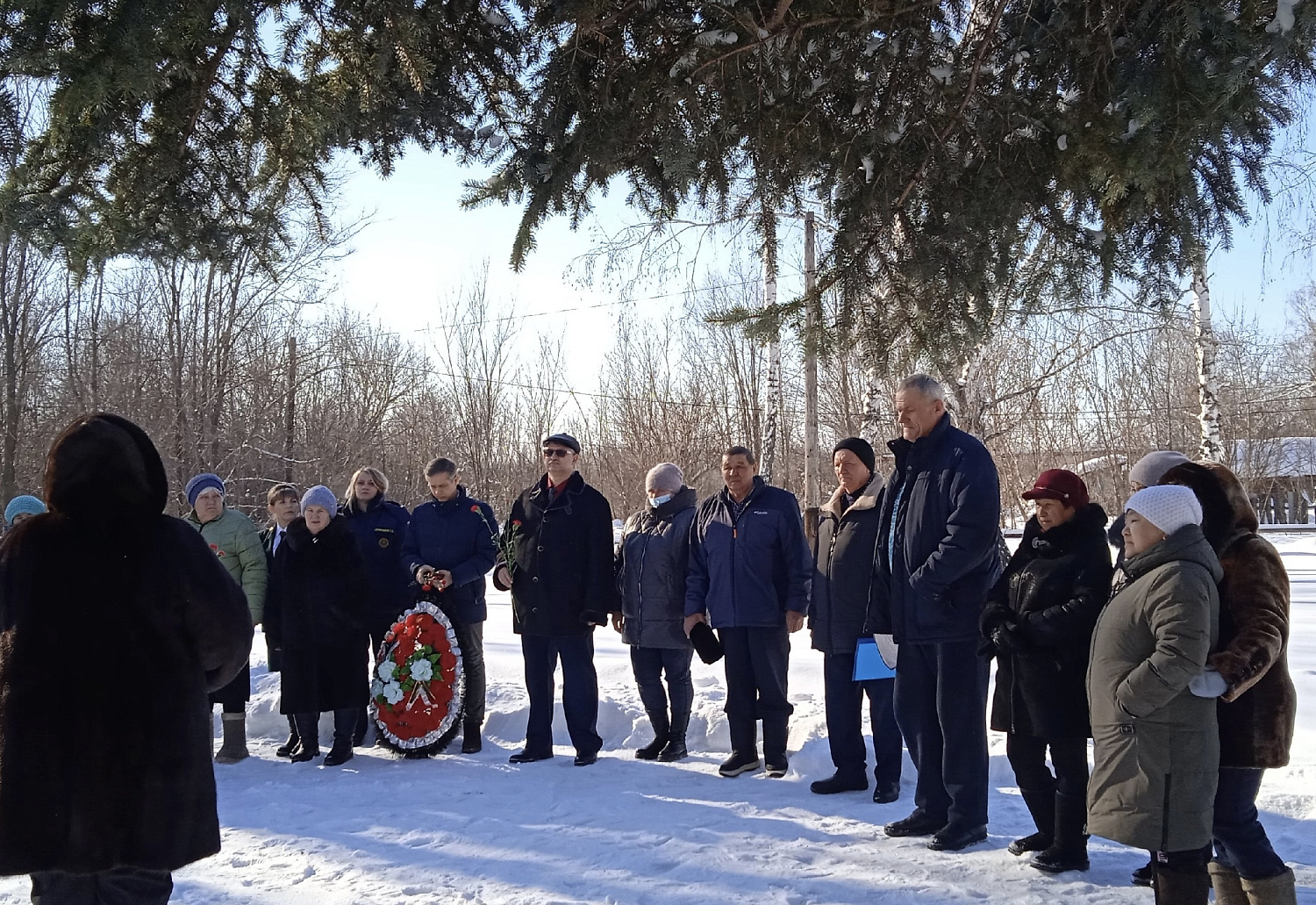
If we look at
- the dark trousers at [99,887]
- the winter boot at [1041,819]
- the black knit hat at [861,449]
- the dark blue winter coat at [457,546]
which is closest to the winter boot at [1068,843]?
the winter boot at [1041,819]

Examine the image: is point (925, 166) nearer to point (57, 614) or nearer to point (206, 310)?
point (57, 614)

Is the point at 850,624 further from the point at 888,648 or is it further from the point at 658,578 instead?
the point at 658,578

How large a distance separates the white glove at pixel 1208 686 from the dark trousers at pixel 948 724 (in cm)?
124

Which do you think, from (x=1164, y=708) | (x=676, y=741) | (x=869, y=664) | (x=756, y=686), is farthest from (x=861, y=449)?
(x=1164, y=708)

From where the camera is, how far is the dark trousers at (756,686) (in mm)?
6027

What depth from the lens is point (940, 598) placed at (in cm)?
448

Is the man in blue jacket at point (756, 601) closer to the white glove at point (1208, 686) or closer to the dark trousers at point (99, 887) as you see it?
the white glove at point (1208, 686)

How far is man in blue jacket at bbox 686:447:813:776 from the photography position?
601 cm

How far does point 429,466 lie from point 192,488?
154cm

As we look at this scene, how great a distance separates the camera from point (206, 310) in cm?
1966

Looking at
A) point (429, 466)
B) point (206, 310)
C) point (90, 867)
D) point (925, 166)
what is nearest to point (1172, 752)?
point (925, 166)

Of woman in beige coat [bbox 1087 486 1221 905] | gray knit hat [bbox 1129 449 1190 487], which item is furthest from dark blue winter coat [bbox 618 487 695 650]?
woman in beige coat [bbox 1087 486 1221 905]

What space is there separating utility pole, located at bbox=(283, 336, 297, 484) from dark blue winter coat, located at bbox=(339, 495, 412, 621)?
1594 centimetres

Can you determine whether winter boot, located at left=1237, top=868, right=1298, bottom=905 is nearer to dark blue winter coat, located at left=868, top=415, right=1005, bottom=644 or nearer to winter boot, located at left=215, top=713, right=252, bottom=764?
dark blue winter coat, located at left=868, top=415, right=1005, bottom=644
